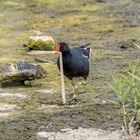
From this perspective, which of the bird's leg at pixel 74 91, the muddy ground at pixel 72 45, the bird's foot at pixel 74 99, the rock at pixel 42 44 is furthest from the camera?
the rock at pixel 42 44

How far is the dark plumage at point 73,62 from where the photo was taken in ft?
28.1

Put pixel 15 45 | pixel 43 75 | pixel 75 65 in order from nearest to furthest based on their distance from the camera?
pixel 75 65 < pixel 43 75 < pixel 15 45

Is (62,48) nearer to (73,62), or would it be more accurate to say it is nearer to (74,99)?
(73,62)

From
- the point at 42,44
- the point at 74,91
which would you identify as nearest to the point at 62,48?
the point at 74,91

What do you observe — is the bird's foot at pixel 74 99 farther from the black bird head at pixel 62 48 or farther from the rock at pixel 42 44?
the rock at pixel 42 44

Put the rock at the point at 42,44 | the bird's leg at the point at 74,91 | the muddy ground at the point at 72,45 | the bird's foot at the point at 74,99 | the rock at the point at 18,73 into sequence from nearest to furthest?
the muddy ground at the point at 72,45, the bird's foot at the point at 74,99, the bird's leg at the point at 74,91, the rock at the point at 18,73, the rock at the point at 42,44

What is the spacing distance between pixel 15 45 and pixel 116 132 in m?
6.31

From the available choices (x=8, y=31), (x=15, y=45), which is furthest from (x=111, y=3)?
(x=15, y=45)

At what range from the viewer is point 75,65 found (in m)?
8.74

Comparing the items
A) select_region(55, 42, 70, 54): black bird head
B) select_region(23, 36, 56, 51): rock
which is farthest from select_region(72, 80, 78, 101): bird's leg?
select_region(23, 36, 56, 51): rock

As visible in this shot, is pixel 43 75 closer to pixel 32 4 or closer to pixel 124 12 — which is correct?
pixel 124 12

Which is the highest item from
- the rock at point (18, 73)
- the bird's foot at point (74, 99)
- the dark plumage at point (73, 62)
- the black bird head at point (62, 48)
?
the black bird head at point (62, 48)

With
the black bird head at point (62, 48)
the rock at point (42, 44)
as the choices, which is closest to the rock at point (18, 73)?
the black bird head at point (62, 48)

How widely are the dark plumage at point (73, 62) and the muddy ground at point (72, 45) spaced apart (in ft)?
0.96
